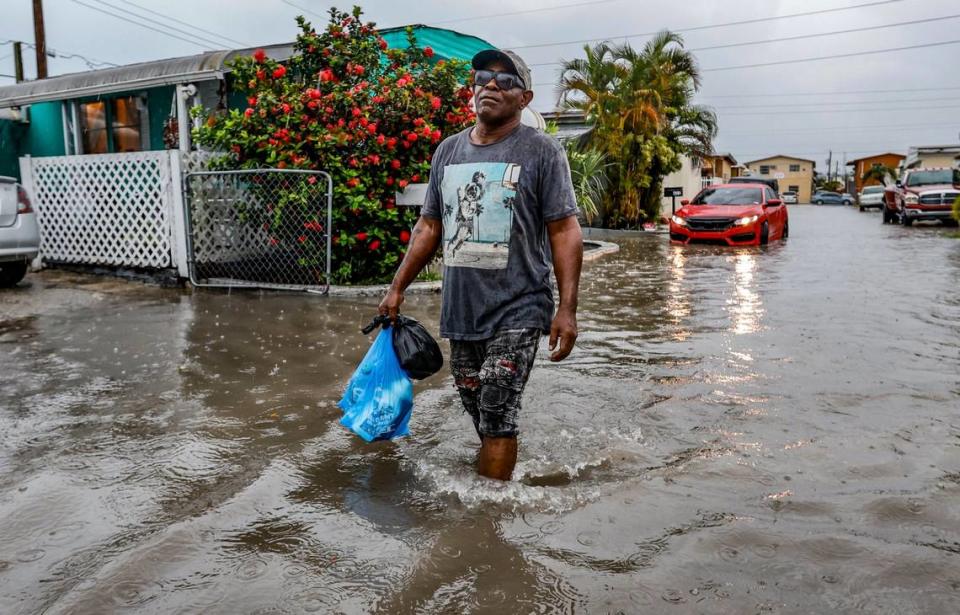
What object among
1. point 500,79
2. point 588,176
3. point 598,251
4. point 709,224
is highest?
point 588,176

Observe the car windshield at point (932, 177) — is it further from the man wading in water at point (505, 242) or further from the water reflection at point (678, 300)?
the man wading in water at point (505, 242)

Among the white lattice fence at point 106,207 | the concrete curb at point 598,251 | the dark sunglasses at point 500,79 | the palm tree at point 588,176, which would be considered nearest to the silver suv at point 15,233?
the white lattice fence at point 106,207

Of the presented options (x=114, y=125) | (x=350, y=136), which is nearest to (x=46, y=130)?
(x=114, y=125)

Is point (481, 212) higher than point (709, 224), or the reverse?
point (481, 212)

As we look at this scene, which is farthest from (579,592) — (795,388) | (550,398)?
(795,388)

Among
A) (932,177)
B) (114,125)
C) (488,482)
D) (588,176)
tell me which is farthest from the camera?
(932,177)

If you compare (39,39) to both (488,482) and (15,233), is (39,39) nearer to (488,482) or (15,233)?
(15,233)

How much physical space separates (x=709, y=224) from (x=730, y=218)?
47 cm

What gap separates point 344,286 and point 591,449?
5829mm

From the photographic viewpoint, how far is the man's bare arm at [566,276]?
10.7 feet

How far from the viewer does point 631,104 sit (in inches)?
933

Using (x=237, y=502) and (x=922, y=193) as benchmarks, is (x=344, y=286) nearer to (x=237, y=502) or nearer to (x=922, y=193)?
(x=237, y=502)

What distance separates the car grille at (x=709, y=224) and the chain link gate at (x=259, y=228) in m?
10.9

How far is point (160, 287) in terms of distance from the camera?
9797mm
